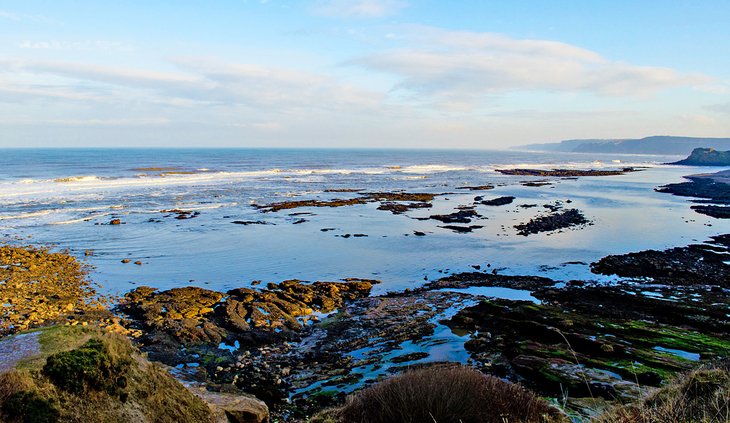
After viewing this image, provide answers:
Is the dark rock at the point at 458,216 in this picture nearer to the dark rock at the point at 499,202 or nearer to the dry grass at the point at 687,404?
the dark rock at the point at 499,202

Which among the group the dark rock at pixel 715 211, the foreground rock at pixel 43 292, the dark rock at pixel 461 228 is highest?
the dark rock at pixel 715 211

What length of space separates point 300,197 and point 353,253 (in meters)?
27.4

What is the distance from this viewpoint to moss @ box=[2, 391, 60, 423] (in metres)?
5.24

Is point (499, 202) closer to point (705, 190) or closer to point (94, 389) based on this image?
point (705, 190)

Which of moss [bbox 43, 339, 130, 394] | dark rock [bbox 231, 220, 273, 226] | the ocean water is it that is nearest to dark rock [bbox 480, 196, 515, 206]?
the ocean water

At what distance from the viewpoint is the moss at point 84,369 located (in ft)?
19.0

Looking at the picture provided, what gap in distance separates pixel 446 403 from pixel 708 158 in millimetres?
161247

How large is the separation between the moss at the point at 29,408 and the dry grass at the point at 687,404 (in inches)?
244

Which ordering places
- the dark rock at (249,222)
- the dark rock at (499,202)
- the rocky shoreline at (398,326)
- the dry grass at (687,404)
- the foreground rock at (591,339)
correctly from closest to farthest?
the dry grass at (687,404), the foreground rock at (591,339), the rocky shoreline at (398,326), the dark rock at (249,222), the dark rock at (499,202)

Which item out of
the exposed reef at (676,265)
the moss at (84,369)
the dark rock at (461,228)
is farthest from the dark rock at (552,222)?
the moss at (84,369)

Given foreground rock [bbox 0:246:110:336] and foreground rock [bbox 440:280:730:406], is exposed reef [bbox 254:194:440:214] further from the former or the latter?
foreground rock [bbox 440:280:730:406]

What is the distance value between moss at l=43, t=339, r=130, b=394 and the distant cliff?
Answer: 516 ft

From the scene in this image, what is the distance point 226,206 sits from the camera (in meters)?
44.8

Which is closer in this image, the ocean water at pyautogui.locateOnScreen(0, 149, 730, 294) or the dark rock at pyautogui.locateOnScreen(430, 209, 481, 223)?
the ocean water at pyautogui.locateOnScreen(0, 149, 730, 294)
